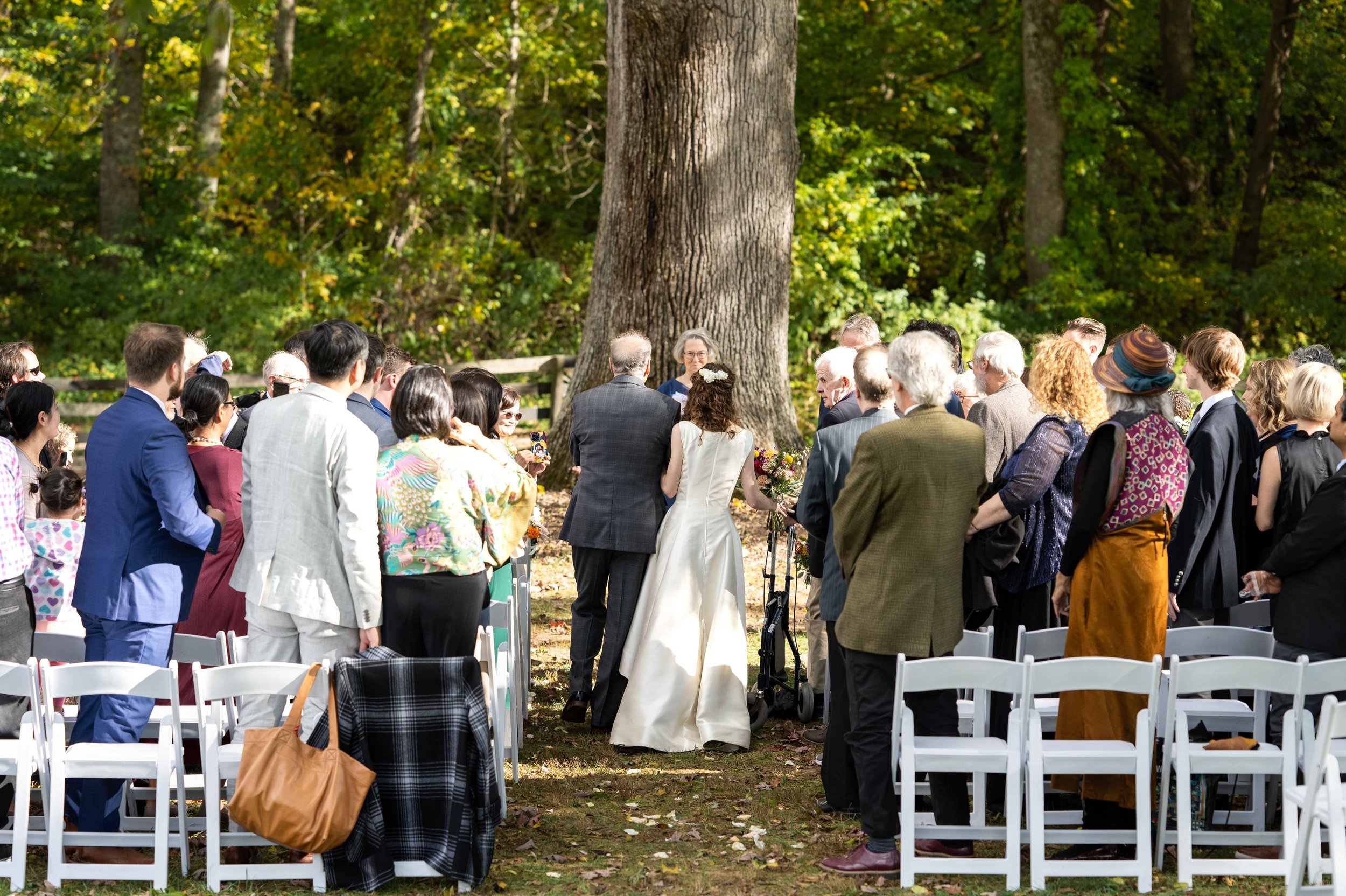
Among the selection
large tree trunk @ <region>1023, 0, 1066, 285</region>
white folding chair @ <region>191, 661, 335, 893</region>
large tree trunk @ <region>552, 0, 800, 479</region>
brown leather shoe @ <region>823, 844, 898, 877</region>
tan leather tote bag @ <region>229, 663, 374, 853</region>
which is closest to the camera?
tan leather tote bag @ <region>229, 663, 374, 853</region>

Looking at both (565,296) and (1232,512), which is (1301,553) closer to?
(1232,512)

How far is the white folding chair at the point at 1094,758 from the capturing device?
15.0ft

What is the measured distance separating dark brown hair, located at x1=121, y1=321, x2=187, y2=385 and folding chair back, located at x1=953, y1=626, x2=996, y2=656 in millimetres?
3244

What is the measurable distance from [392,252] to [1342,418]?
52.1 ft

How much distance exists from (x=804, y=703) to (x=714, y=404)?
1.73m

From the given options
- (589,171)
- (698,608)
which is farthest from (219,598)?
(589,171)

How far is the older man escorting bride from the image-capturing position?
6.50 meters

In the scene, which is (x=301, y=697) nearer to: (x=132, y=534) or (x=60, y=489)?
(x=132, y=534)

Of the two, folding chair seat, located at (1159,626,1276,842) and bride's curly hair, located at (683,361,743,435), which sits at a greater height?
bride's curly hair, located at (683,361,743,435)

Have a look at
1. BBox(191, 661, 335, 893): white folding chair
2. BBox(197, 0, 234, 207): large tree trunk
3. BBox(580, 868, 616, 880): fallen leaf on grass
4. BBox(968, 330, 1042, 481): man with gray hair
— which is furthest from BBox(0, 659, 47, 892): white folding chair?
BBox(197, 0, 234, 207): large tree trunk

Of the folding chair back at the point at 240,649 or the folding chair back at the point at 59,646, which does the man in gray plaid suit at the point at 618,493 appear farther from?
the folding chair back at the point at 59,646

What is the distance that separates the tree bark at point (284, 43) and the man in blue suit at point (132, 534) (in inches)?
643

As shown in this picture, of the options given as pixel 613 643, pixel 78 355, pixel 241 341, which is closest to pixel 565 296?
pixel 241 341

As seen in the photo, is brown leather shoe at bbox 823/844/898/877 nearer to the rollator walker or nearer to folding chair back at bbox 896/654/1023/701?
folding chair back at bbox 896/654/1023/701
